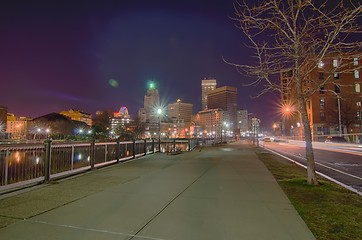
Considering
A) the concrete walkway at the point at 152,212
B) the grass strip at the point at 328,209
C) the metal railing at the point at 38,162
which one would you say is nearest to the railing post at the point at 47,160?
the metal railing at the point at 38,162

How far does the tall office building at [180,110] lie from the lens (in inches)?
7397

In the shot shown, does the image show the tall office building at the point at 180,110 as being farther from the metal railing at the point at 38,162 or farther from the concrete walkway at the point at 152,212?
the concrete walkway at the point at 152,212

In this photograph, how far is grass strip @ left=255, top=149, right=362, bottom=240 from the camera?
423cm

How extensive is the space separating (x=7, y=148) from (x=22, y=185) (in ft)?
3.75

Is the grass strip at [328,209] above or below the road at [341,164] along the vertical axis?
above

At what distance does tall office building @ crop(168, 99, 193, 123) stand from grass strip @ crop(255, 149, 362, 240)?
176525 mm

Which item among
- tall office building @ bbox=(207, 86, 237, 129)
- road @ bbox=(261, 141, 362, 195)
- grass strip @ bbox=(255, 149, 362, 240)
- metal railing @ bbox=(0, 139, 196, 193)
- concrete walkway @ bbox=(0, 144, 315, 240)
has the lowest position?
road @ bbox=(261, 141, 362, 195)

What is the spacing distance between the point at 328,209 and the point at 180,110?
184158mm

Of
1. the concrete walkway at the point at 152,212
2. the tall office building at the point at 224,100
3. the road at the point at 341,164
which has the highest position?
the tall office building at the point at 224,100

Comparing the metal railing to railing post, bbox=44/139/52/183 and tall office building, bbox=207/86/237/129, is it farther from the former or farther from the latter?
tall office building, bbox=207/86/237/129

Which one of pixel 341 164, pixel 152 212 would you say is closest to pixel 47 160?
pixel 152 212

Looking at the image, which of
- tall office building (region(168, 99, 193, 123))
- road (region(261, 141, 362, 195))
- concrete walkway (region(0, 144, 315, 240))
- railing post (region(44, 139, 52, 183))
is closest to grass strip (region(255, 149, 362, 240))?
concrete walkway (region(0, 144, 315, 240))

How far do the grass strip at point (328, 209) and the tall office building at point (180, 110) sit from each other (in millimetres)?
176525

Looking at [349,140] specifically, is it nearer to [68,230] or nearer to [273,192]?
[273,192]
